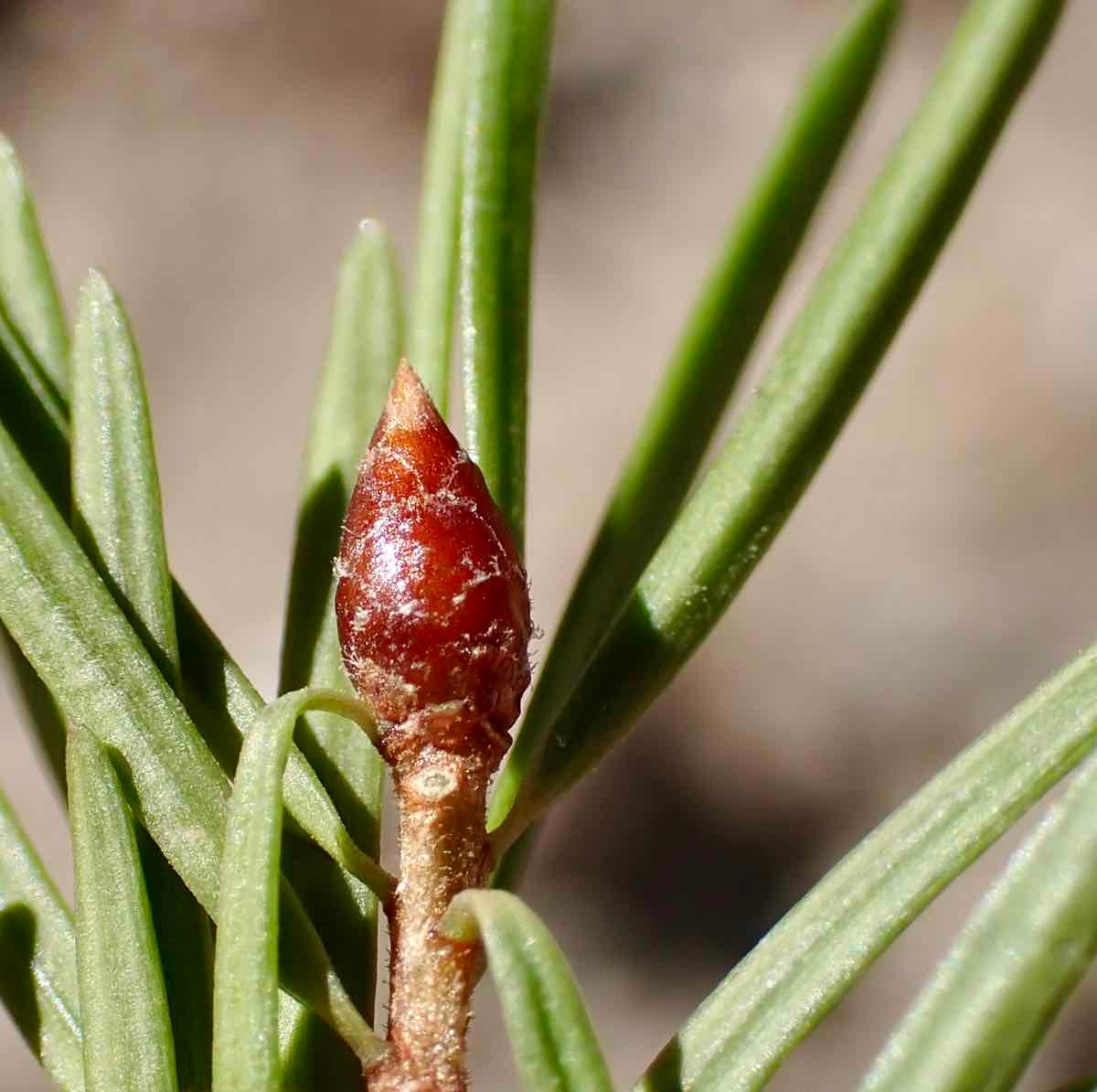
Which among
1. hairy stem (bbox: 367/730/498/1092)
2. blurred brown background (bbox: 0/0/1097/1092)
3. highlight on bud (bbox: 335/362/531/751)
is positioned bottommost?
hairy stem (bbox: 367/730/498/1092)

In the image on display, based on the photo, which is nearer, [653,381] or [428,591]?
[428,591]

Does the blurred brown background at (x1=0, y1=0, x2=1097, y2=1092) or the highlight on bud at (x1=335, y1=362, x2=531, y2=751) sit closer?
the highlight on bud at (x1=335, y1=362, x2=531, y2=751)

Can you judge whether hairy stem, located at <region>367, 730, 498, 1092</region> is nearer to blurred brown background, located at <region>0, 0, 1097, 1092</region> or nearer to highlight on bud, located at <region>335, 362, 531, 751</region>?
highlight on bud, located at <region>335, 362, 531, 751</region>

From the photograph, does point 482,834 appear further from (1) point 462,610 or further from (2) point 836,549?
(2) point 836,549

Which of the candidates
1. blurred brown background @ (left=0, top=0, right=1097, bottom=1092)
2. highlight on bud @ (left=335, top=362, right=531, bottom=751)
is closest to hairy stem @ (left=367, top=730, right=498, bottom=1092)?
highlight on bud @ (left=335, top=362, right=531, bottom=751)

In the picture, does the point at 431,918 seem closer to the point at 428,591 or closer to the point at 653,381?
the point at 428,591

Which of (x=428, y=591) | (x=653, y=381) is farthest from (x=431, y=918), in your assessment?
(x=653, y=381)
